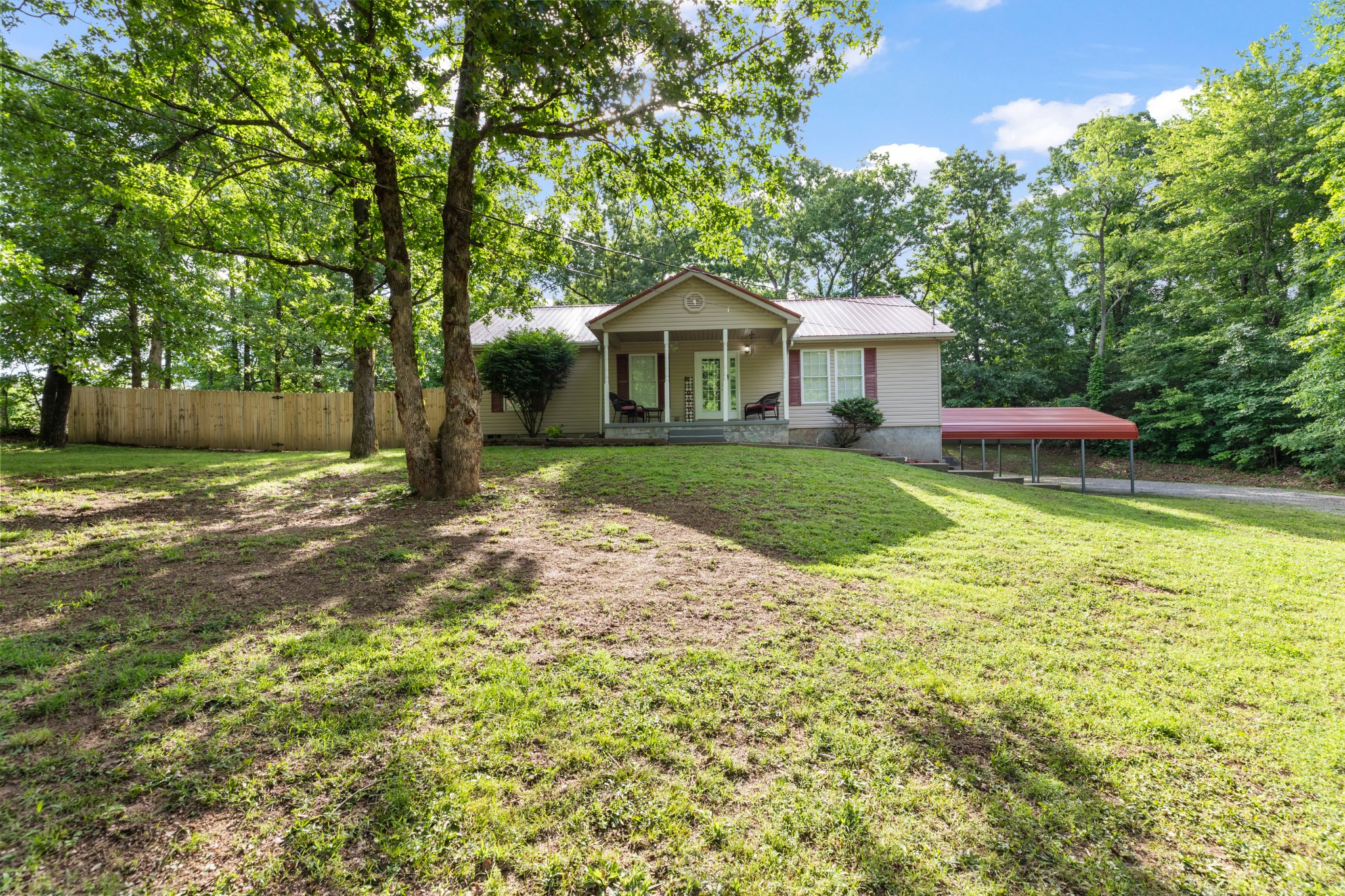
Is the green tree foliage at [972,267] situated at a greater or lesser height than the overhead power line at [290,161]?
greater

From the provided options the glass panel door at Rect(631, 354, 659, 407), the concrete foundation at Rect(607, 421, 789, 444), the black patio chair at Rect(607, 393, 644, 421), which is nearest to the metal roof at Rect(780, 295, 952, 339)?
the concrete foundation at Rect(607, 421, 789, 444)

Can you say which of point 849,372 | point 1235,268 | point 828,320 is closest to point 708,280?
point 828,320

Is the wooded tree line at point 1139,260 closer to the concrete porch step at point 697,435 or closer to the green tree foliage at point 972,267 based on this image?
the green tree foliage at point 972,267

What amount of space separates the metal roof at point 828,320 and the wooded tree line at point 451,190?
4.65 metres

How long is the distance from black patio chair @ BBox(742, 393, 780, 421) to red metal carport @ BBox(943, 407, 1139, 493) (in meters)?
4.86

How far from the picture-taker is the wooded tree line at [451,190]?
6.10 m

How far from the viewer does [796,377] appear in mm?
15281

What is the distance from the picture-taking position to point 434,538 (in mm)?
5633

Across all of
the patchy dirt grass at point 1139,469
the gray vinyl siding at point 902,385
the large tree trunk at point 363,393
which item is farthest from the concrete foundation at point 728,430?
the patchy dirt grass at point 1139,469

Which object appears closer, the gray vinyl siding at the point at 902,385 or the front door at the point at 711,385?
the gray vinyl siding at the point at 902,385

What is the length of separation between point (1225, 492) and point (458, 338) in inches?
759

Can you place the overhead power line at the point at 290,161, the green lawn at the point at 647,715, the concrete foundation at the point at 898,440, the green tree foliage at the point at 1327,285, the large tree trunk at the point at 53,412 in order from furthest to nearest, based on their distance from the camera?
the concrete foundation at the point at 898,440, the large tree trunk at the point at 53,412, the green tree foliage at the point at 1327,285, the overhead power line at the point at 290,161, the green lawn at the point at 647,715

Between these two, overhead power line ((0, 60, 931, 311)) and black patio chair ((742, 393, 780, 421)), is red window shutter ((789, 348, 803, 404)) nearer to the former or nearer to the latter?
black patio chair ((742, 393, 780, 421))

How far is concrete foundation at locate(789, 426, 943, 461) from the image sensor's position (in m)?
14.9
